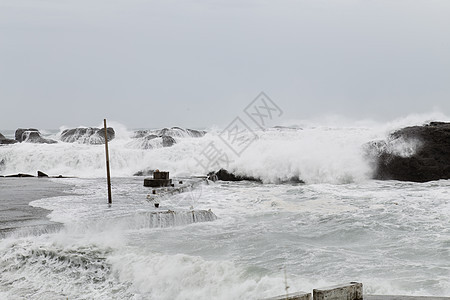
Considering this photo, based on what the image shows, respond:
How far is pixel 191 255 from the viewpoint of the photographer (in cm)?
816

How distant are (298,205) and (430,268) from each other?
21.0ft

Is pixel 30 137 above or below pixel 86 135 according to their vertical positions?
below

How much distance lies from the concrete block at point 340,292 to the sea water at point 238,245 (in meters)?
1.05

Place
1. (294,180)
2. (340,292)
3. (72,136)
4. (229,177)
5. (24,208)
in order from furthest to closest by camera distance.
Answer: (72,136) → (229,177) → (294,180) → (24,208) → (340,292)

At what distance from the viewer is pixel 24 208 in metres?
12.3

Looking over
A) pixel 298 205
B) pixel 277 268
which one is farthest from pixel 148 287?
pixel 298 205

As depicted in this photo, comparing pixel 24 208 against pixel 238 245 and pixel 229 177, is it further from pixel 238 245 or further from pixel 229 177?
pixel 229 177

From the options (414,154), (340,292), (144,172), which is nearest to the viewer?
(340,292)

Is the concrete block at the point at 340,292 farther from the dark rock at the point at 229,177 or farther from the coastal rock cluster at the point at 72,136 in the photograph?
the coastal rock cluster at the point at 72,136

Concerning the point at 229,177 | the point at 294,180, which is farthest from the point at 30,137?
the point at 294,180

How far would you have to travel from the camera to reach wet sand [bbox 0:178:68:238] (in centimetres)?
962

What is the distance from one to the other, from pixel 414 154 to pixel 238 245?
41.2 ft

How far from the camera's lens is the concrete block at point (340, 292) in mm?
4422

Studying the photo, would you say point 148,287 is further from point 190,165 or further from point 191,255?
point 190,165
